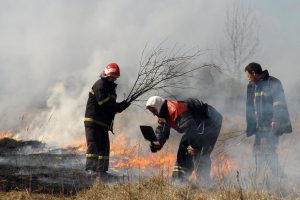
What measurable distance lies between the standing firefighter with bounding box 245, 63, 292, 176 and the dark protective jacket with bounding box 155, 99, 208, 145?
3.30 feet

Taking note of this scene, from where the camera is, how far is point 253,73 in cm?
589

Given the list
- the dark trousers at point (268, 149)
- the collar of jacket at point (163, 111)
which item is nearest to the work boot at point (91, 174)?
the collar of jacket at point (163, 111)

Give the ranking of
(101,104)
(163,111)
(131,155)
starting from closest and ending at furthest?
1. (163,111)
2. (101,104)
3. (131,155)

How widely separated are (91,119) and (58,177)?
3.71 feet

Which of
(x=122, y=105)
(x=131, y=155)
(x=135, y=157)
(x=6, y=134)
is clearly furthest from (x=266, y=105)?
(x=6, y=134)

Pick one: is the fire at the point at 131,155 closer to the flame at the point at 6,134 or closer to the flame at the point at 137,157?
the flame at the point at 137,157

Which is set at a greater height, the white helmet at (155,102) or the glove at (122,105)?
the glove at (122,105)

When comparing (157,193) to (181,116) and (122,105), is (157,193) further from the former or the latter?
(122,105)

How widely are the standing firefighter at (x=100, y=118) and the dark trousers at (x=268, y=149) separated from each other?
2.33 meters

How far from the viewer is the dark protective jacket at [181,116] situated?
5175 mm

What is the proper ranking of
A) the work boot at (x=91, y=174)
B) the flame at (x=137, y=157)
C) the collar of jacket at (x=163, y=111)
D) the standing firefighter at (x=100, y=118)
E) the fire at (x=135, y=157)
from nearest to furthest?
1. the collar of jacket at (x=163, y=111)
2. the work boot at (x=91, y=174)
3. the standing firefighter at (x=100, y=118)
4. the flame at (x=137, y=157)
5. the fire at (x=135, y=157)

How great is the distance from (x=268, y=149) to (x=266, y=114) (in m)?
0.54

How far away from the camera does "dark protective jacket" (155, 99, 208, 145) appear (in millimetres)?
5175

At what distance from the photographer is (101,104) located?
6.32 metres
